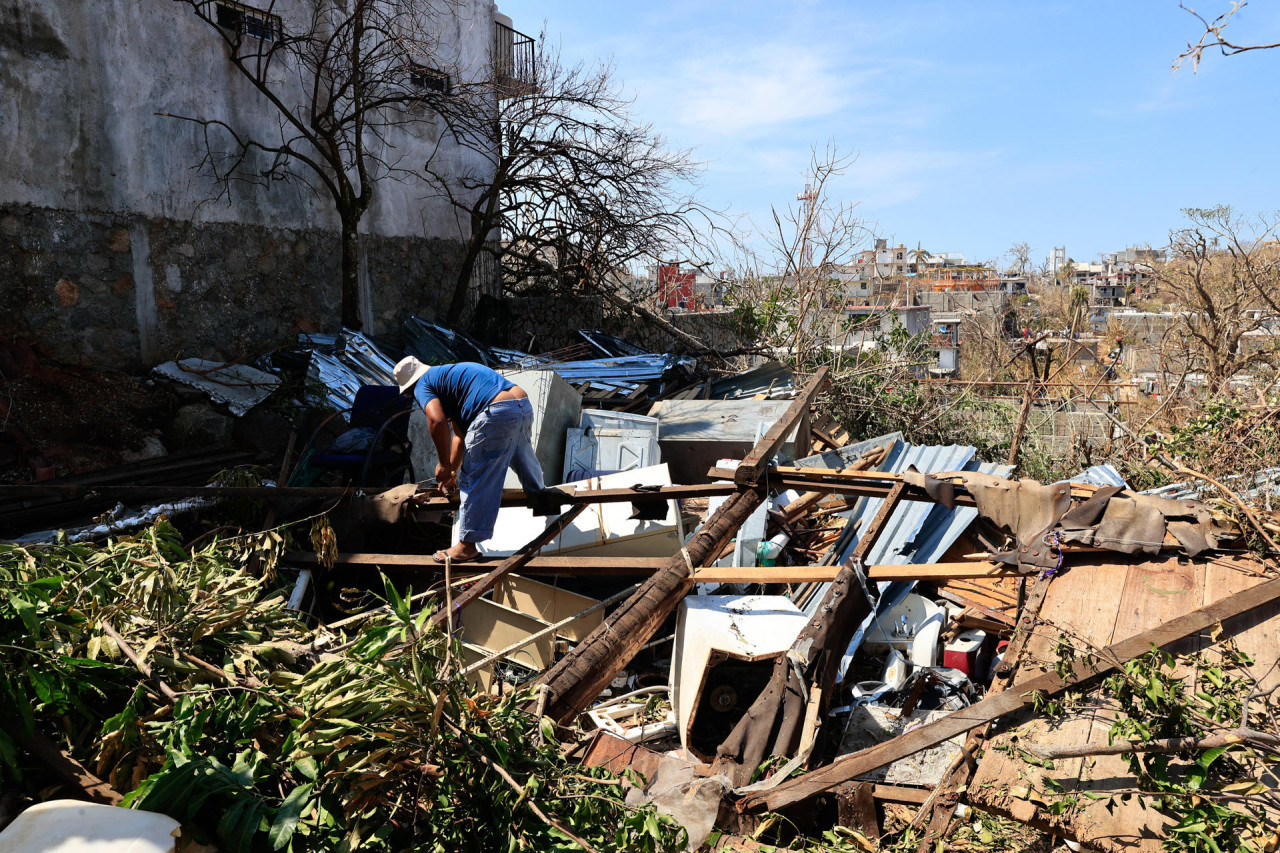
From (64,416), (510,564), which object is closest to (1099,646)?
(510,564)

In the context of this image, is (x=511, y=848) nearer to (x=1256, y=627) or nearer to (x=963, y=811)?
(x=963, y=811)

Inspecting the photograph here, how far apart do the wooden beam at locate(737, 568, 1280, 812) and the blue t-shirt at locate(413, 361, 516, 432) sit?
108 inches

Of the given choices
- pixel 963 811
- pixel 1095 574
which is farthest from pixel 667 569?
pixel 1095 574

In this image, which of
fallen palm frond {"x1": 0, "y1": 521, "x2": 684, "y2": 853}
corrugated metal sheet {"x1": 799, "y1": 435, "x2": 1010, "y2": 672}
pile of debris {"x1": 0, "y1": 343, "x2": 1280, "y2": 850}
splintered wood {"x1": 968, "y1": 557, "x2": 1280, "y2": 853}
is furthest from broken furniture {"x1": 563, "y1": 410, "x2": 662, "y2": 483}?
fallen palm frond {"x1": 0, "y1": 521, "x2": 684, "y2": 853}

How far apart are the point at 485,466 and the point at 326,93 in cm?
728

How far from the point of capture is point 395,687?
1.96 meters

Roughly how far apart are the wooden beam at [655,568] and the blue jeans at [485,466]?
239mm

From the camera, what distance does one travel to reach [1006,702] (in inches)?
125

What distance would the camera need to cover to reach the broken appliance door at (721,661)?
4.27 meters

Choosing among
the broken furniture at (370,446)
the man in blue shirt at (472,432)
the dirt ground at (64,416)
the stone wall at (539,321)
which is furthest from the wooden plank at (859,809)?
the stone wall at (539,321)

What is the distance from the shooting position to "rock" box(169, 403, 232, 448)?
23.6ft

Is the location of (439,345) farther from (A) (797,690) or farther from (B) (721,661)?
(A) (797,690)

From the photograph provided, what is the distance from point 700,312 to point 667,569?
1135 centimetres

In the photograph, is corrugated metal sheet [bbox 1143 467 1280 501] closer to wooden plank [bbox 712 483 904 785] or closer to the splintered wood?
the splintered wood
